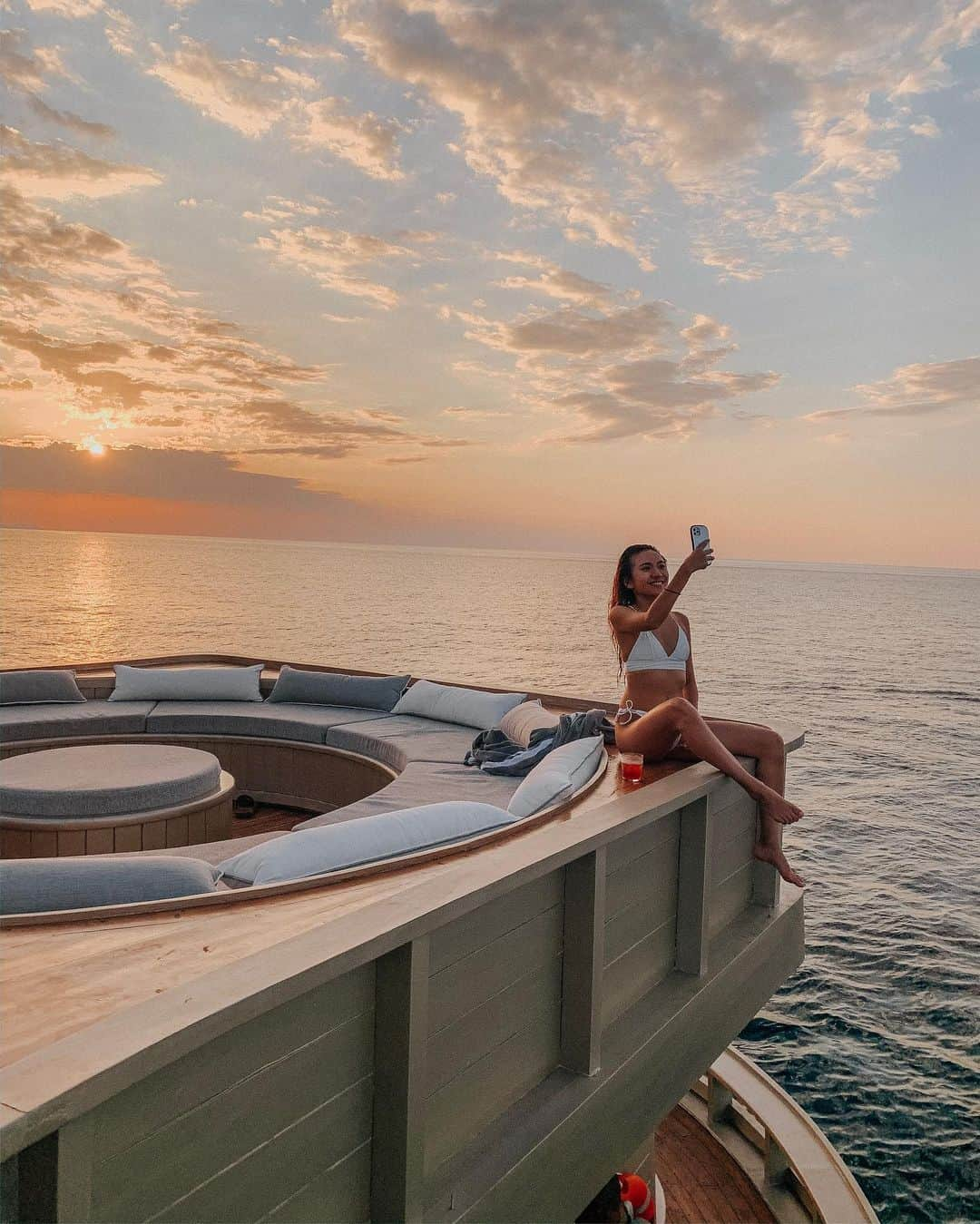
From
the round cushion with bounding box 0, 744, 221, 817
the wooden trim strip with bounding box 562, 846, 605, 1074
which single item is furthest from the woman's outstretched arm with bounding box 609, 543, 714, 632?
the round cushion with bounding box 0, 744, 221, 817

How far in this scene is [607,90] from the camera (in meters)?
6.86

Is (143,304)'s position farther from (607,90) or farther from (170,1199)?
(170,1199)

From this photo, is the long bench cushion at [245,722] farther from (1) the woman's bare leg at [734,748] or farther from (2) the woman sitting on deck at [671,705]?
(1) the woman's bare leg at [734,748]

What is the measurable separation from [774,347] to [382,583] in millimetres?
60808

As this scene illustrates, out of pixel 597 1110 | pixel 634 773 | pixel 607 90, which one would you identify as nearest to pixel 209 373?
pixel 607 90

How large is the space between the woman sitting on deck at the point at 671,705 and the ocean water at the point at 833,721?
6022mm

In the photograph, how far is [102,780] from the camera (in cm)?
429

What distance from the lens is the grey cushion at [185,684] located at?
6410 mm

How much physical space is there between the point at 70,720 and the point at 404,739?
2.39 metres

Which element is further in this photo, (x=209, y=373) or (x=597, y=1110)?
(x=209, y=373)

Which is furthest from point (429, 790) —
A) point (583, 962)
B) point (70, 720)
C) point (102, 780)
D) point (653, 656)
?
point (70, 720)

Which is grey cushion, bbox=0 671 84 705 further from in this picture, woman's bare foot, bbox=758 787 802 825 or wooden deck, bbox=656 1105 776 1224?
wooden deck, bbox=656 1105 776 1224

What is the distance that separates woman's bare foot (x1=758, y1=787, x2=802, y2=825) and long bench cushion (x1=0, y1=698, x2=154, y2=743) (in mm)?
4438

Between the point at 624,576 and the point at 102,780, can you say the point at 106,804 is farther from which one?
the point at 624,576
